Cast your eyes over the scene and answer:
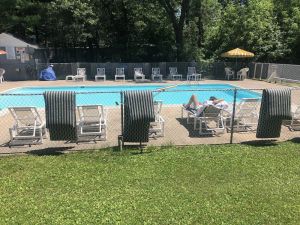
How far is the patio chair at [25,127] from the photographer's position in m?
8.38

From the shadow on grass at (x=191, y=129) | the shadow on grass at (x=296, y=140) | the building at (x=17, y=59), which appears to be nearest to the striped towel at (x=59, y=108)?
the shadow on grass at (x=191, y=129)

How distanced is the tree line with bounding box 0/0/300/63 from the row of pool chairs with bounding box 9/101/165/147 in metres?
18.6

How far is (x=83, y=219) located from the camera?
15.5 ft

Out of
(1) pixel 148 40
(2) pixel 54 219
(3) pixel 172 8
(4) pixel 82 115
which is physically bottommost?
(2) pixel 54 219

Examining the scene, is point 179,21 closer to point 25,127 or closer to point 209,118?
point 209,118

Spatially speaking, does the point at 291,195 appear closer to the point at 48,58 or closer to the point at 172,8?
the point at 172,8

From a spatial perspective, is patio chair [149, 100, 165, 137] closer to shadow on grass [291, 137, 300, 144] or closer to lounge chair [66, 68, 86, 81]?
shadow on grass [291, 137, 300, 144]

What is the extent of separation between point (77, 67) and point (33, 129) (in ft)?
54.3

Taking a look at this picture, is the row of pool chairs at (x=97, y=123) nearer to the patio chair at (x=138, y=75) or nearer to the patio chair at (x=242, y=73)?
the patio chair at (x=138, y=75)

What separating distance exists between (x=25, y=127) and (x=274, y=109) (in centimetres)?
628

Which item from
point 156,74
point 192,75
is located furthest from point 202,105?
point 156,74

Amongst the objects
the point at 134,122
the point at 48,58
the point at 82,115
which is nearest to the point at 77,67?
the point at 48,58

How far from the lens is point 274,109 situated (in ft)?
26.7

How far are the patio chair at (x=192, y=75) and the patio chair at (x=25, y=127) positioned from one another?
55.9 ft
